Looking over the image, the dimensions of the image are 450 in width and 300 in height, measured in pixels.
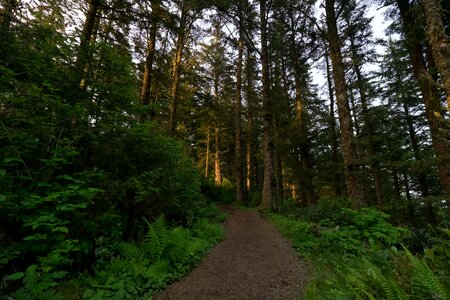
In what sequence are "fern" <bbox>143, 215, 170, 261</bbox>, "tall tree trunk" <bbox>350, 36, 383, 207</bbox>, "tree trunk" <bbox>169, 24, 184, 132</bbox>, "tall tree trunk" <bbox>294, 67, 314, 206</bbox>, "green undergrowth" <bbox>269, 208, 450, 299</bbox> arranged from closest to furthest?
"green undergrowth" <bbox>269, 208, 450, 299</bbox>, "fern" <bbox>143, 215, 170, 261</bbox>, "tree trunk" <bbox>169, 24, 184, 132</bbox>, "tall tree trunk" <bbox>294, 67, 314, 206</bbox>, "tall tree trunk" <bbox>350, 36, 383, 207</bbox>

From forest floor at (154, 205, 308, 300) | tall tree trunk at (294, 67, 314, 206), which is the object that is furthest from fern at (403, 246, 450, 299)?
tall tree trunk at (294, 67, 314, 206)

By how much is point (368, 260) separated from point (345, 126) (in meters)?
6.15

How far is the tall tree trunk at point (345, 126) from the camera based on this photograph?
8078 mm

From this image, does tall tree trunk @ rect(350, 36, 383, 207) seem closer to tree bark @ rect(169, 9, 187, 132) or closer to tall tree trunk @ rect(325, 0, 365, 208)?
tall tree trunk @ rect(325, 0, 365, 208)

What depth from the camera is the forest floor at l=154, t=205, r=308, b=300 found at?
3.63m

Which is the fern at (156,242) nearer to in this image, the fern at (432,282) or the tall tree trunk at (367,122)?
the fern at (432,282)

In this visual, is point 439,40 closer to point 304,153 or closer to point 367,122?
point 304,153

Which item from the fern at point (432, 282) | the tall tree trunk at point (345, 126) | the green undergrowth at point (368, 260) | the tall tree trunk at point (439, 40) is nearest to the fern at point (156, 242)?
the green undergrowth at point (368, 260)

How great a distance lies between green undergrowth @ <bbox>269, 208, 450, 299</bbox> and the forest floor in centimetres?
32

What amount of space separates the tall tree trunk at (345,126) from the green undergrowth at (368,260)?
137 centimetres

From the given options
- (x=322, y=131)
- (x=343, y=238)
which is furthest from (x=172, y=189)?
(x=322, y=131)

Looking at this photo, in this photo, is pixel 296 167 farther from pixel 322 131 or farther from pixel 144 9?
pixel 144 9

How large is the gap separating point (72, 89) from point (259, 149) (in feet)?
80.1

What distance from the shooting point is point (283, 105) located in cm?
1775
